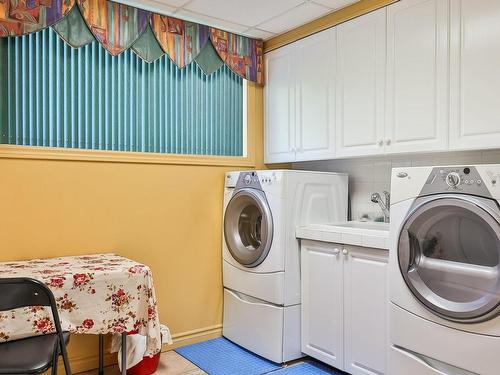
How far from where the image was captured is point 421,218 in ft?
6.76

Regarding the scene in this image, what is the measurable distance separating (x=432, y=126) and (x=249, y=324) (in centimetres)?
174

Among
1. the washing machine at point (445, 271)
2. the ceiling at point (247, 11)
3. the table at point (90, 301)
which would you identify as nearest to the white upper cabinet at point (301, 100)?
the ceiling at point (247, 11)

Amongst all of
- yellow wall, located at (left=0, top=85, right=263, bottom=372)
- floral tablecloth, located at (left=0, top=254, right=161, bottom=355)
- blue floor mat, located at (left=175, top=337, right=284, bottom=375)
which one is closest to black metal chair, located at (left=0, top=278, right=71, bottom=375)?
floral tablecloth, located at (left=0, top=254, right=161, bottom=355)

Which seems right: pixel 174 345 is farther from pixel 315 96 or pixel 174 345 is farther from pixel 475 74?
pixel 475 74

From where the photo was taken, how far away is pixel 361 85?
275cm

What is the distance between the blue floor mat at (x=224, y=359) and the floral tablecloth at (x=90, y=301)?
0.62 m

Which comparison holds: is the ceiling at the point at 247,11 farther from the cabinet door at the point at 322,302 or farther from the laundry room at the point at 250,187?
the cabinet door at the point at 322,302

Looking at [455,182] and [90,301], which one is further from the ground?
[455,182]

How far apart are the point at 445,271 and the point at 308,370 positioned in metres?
1.18

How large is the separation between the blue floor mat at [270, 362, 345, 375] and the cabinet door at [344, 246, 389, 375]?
7.2 inches

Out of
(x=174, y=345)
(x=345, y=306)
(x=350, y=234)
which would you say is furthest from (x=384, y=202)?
(x=174, y=345)

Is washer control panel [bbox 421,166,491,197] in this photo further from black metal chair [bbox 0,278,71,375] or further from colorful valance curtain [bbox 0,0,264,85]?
colorful valance curtain [bbox 0,0,264,85]

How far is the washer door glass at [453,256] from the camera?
183 centimetres

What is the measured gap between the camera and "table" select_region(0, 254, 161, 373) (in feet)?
6.53
